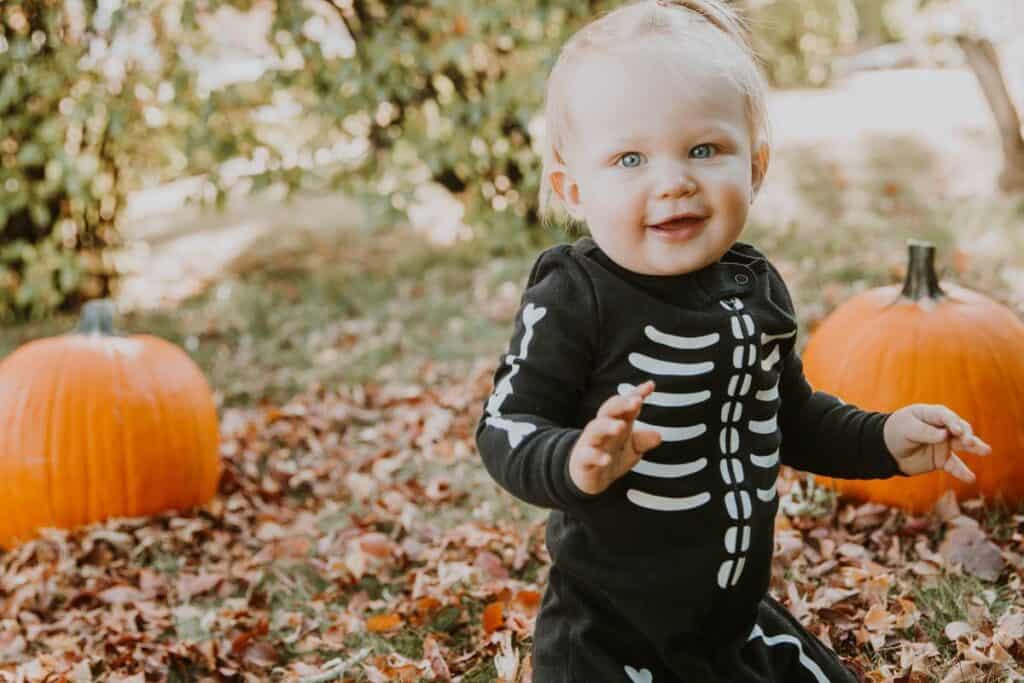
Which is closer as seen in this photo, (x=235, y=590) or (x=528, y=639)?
(x=528, y=639)

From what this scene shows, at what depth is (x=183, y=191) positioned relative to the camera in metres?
10.2

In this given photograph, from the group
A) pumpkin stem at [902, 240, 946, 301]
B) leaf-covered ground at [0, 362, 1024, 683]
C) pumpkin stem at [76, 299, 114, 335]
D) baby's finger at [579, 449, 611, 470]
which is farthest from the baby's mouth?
pumpkin stem at [76, 299, 114, 335]

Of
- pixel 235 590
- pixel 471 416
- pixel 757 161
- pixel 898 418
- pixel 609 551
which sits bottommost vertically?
pixel 235 590

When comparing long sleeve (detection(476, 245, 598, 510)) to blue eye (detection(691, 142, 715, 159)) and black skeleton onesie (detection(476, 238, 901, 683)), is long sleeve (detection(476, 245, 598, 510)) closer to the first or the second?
black skeleton onesie (detection(476, 238, 901, 683))

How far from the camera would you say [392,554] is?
3.43 metres

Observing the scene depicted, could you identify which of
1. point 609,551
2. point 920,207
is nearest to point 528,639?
point 609,551

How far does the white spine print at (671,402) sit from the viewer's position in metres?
1.88

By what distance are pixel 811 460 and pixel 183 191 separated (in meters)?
9.00

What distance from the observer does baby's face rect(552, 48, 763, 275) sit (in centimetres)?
182

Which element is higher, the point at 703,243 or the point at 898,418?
the point at 703,243

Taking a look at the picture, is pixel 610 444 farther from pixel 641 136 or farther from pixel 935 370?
pixel 935 370

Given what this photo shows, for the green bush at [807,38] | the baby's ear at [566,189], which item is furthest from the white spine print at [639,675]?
the green bush at [807,38]

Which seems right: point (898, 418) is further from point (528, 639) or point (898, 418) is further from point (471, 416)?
point (471, 416)

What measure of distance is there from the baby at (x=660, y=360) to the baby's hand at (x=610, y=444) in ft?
0.36
